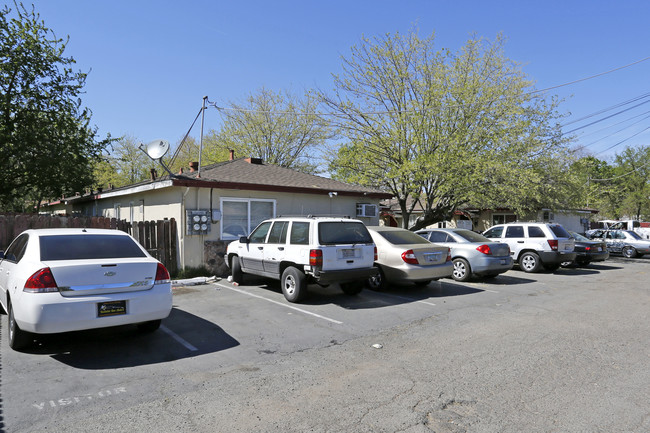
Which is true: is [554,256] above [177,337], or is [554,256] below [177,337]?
above

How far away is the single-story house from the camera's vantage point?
11633mm

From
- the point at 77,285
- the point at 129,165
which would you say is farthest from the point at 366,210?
the point at 129,165

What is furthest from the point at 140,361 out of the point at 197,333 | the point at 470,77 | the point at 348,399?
the point at 470,77

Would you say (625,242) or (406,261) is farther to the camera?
(625,242)

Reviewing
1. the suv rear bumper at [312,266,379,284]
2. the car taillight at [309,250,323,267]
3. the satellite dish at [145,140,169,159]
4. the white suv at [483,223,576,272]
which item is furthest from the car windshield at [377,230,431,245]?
the satellite dish at [145,140,169,159]

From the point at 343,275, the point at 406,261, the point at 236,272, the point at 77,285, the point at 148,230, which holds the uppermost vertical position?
the point at 148,230

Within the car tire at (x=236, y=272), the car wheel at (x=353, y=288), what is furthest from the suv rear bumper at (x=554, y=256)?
the car tire at (x=236, y=272)

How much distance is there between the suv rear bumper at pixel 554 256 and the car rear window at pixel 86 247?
41.2ft

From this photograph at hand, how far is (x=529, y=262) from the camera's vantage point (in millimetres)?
13891

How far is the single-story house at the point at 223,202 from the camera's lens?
11633 mm

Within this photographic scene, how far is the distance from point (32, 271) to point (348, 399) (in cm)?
397

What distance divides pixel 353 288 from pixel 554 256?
26.6 ft

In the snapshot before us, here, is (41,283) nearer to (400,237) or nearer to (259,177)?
(400,237)

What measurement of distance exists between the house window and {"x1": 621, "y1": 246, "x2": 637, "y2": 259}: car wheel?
64.4ft
